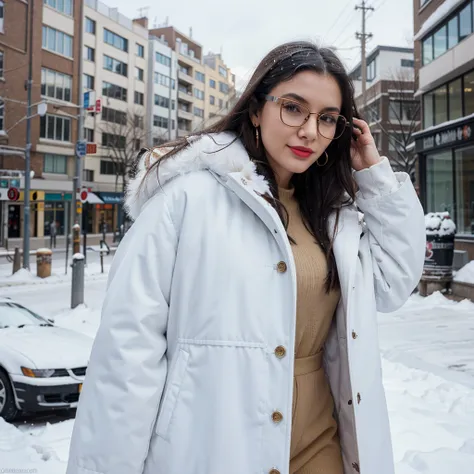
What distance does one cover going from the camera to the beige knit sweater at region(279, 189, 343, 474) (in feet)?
5.63

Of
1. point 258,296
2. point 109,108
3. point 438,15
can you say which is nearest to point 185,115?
point 109,108

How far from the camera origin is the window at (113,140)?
42531 millimetres

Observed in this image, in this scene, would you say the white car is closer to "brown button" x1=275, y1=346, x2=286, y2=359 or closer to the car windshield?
the car windshield

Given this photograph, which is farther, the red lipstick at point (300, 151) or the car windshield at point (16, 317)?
the car windshield at point (16, 317)

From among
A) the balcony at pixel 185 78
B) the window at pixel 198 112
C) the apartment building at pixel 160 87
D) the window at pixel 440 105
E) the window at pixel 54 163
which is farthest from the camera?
the window at pixel 198 112

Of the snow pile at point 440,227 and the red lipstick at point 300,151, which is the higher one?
the snow pile at point 440,227

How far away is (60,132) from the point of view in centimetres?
3891

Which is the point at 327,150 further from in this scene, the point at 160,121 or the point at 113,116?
the point at 160,121

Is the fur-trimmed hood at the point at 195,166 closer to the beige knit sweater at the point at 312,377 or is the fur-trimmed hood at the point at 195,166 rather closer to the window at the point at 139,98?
the beige knit sweater at the point at 312,377

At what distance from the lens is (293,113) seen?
5.76 ft

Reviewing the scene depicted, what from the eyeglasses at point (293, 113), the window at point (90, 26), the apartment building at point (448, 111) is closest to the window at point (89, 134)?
the window at point (90, 26)

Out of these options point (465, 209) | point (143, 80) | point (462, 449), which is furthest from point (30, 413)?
point (143, 80)

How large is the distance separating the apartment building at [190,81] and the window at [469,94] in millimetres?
42666

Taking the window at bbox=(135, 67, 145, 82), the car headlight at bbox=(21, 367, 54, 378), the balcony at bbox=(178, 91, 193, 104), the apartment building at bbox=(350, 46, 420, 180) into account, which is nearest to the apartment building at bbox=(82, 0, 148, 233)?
the window at bbox=(135, 67, 145, 82)
